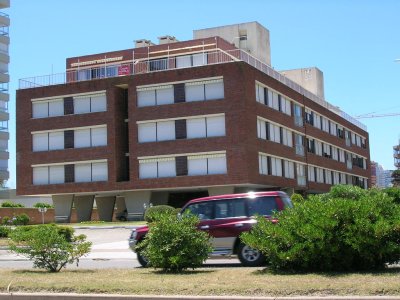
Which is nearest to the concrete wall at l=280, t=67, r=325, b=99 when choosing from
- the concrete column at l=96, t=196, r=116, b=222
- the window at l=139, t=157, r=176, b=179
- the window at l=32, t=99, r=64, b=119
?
the concrete column at l=96, t=196, r=116, b=222

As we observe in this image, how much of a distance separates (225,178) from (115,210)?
729 inches

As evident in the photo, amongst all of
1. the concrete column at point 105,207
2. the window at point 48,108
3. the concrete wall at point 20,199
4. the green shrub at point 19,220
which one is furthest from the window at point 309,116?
the concrete wall at point 20,199

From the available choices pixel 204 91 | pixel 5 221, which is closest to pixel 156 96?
pixel 204 91

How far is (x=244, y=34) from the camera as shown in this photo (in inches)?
2768

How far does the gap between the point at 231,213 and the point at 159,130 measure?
35976 millimetres

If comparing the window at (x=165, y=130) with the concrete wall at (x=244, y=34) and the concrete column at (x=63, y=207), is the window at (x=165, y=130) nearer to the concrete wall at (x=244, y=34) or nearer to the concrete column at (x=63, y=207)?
the concrete column at (x=63, y=207)

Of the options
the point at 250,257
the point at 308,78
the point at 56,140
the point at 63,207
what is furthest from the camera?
the point at 308,78

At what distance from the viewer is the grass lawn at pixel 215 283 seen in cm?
891

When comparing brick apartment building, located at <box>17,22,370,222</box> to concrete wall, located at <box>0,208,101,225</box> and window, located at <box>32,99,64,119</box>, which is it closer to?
window, located at <box>32,99,64,119</box>

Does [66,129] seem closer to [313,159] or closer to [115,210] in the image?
[115,210]

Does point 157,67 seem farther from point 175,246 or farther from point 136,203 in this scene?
point 175,246

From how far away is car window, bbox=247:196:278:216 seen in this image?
51.2ft

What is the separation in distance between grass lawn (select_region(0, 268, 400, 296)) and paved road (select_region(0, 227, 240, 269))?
14.5 feet

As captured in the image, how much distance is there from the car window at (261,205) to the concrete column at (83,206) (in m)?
45.0
